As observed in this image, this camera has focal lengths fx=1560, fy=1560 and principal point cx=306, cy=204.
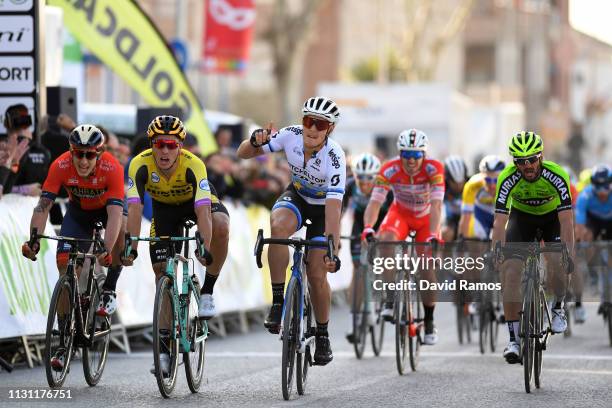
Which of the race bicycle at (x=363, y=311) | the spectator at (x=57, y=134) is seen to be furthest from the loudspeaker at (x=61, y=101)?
the race bicycle at (x=363, y=311)

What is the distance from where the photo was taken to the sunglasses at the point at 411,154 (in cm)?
1489

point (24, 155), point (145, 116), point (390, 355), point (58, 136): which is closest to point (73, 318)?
point (24, 155)

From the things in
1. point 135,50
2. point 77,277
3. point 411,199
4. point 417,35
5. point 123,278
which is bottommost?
point 123,278

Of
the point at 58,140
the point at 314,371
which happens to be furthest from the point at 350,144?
the point at 314,371

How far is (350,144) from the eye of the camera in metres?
42.3

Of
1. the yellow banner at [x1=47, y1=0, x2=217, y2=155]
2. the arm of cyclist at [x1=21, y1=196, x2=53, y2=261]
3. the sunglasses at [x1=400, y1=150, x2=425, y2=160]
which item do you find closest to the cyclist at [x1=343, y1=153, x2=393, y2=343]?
the sunglasses at [x1=400, y1=150, x2=425, y2=160]

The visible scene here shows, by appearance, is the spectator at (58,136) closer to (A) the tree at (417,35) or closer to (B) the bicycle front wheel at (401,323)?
(B) the bicycle front wheel at (401,323)

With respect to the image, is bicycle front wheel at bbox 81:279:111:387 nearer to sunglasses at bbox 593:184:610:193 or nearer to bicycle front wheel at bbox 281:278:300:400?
bicycle front wheel at bbox 281:278:300:400

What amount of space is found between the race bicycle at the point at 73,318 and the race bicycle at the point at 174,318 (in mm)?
608

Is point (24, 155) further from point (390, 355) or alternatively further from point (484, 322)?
point (484, 322)

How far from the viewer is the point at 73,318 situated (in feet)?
38.0

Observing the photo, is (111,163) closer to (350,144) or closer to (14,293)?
(14,293)

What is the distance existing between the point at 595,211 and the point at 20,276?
300 inches

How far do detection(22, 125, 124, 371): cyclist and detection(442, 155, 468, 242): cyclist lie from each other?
6.65 m
